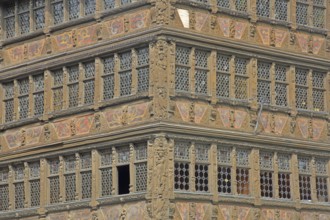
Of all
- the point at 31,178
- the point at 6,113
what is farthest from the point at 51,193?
the point at 6,113

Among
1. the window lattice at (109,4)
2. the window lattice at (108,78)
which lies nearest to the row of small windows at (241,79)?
the window lattice at (108,78)

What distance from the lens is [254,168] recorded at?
120 ft

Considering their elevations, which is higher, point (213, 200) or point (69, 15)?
point (69, 15)

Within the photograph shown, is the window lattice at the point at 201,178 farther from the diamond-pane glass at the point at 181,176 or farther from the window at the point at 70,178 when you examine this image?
the window at the point at 70,178

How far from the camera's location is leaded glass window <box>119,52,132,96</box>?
35844 millimetres

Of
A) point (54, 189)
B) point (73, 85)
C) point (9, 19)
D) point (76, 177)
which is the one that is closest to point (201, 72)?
point (73, 85)

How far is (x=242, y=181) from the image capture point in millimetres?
36438

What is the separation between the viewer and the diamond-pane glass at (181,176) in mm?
34594

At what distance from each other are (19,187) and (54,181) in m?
1.69

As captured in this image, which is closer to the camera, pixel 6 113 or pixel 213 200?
pixel 213 200

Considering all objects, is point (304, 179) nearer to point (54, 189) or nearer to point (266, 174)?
point (266, 174)

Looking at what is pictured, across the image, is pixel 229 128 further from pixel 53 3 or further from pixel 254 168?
pixel 53 3

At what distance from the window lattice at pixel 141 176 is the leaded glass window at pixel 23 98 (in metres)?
6.09

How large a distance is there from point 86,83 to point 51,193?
3716 mm
